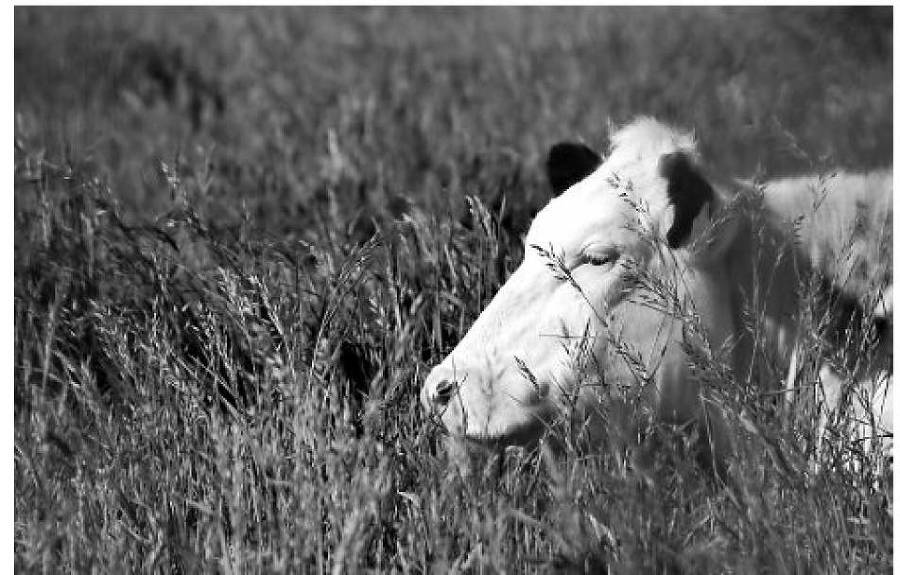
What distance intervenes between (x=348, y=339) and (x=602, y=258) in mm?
786

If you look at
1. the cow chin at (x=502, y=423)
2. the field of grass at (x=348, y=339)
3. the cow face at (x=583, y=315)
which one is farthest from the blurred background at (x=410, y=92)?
the cow chin at (x=502, y=423)

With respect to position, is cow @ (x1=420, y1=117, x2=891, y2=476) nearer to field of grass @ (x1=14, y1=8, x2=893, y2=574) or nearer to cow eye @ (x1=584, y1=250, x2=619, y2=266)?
cow eye @ (x1=584, y1=250, x2=619, y2=266)

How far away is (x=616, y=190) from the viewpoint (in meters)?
3.36

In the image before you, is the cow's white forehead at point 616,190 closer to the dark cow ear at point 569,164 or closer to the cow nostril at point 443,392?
the dark cow ear at point 569,164

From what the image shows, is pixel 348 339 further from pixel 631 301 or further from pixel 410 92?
pixel 410 92

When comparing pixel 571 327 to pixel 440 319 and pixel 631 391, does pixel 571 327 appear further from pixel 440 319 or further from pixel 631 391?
pixel 440 319

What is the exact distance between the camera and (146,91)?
9031 mm

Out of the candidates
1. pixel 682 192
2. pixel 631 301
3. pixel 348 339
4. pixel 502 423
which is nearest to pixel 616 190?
pixel 682 192

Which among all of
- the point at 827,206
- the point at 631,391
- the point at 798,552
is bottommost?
the point at 798,552

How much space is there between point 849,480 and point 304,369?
123 cm

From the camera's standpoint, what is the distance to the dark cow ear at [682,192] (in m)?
3.26

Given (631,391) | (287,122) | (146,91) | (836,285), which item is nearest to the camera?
(631,391)

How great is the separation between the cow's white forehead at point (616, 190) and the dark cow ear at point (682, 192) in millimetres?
59
